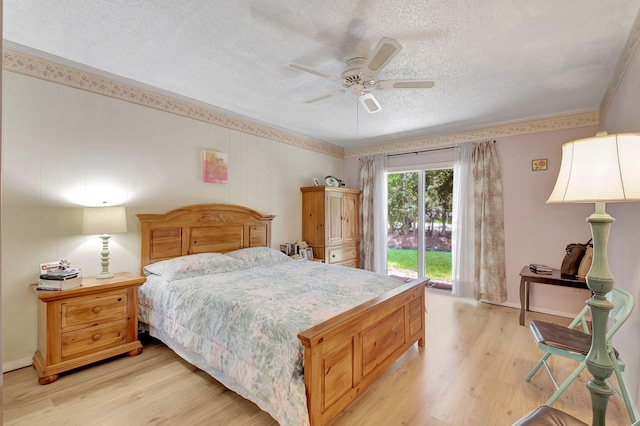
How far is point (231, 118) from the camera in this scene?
404 centimetres

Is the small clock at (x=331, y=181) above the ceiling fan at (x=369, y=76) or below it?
below

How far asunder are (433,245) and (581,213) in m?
1.91

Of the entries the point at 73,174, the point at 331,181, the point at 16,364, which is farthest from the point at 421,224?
the point at 16,364

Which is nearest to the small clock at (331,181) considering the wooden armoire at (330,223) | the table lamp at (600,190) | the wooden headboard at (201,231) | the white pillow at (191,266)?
the wooden armoire at (330,223)

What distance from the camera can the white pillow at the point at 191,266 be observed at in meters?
3.03

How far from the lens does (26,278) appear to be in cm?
263

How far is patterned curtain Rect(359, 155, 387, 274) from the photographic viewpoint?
5.47 meters

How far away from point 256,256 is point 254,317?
1.70 meters

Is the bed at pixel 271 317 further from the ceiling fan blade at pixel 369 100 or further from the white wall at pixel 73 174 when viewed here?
the ceiling fan blade at pixel 369 100

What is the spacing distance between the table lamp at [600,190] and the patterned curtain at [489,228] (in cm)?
298

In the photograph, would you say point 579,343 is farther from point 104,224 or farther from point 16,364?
point 16,364

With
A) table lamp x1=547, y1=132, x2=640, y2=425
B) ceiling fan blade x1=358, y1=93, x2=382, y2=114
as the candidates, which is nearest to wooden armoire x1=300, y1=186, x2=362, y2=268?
ceiling fan blade x1=358, y1=93, x2=382, y2=114

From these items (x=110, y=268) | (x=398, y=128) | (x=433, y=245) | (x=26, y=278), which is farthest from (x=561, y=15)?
(x=26, y=278)

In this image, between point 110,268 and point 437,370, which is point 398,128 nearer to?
point 437,370
